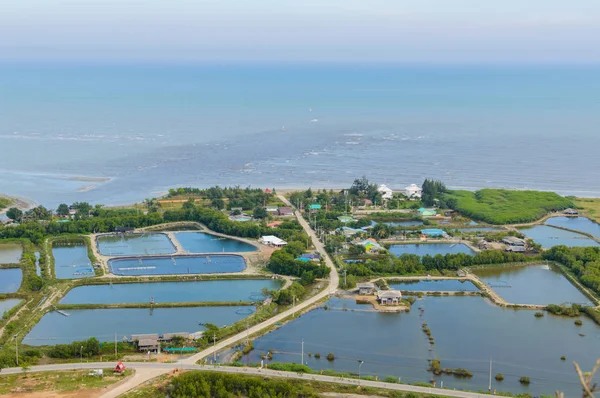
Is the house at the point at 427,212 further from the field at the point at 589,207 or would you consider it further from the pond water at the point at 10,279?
the pond water at the point at 10,279

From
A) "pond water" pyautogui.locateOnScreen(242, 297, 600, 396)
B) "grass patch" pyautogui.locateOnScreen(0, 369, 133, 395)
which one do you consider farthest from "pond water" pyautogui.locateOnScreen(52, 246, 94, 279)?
"pond water" pyautogui.locateOnScreen(242, 297, 600, 396)

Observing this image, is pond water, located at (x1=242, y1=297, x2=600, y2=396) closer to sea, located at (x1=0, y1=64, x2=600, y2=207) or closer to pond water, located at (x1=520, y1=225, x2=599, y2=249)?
pond water, located at (x1=520, y1=225, x2=599, y2=249)

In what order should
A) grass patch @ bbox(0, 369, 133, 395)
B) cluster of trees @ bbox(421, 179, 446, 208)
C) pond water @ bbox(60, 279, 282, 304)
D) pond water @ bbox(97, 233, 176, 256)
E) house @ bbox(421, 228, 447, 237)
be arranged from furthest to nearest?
cluster of trees @ bbox(421, 179, 446, 208), house @ bbox(421, 228, 447, 237), pond water @ bbox(97, 233, 176, 256), pond water @ bbox(60, 279, 282, 304), grass patch @ bbox(0, 369, 133, 395)

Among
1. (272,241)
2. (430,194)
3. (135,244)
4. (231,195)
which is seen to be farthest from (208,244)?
(430,194)

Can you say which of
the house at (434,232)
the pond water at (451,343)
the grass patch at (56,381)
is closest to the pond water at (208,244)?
the pond water at (451,343)

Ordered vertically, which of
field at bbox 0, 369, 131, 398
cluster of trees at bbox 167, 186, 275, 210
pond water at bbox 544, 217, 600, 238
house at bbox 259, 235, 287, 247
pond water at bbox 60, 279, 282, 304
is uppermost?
cluster of trees at bbox 167, 186, 275, 210

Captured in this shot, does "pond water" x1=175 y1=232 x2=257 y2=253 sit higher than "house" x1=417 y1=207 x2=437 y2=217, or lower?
lower

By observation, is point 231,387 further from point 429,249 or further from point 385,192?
point 385,192
